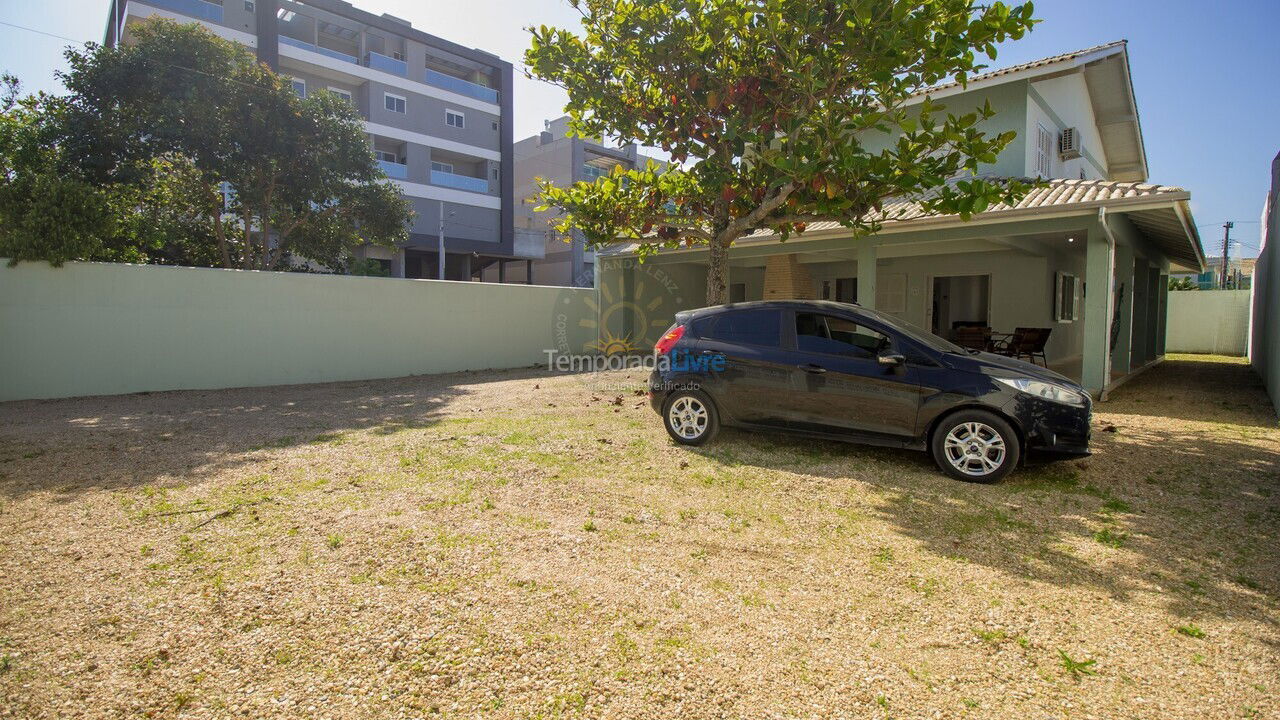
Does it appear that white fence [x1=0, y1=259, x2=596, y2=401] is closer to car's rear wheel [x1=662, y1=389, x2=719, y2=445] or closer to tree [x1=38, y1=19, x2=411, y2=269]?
tree [x1=38, y1=19, x2=411, y2=269]

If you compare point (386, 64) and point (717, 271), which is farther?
point (386, 64)

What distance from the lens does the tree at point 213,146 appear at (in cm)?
1106

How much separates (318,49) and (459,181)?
7684 millimetres

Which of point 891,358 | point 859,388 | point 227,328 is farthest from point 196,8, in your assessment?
point 891,358

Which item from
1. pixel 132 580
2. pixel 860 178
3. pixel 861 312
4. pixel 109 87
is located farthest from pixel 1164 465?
pixel 109 87

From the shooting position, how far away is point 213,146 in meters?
11.9

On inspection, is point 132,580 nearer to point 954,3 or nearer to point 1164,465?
point 954,3

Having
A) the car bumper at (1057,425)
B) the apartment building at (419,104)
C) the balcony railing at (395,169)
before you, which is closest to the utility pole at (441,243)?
the apartment building at (419,104)

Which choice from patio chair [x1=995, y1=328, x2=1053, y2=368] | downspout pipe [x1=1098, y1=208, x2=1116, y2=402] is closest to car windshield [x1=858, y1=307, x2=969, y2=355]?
downspout pipe [x1=1098, y1=208, x2=1116, y2=402]

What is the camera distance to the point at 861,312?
5.52 meters

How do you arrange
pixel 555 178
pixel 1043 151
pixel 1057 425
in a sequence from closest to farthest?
1. pixel 1057 425
2. pixel 1043 151
3. pixel 555 178

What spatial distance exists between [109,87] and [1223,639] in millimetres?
16034

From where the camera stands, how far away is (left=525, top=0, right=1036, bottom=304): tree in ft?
18.5

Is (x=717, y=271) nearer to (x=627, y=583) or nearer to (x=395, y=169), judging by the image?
(x=627, y=583)
